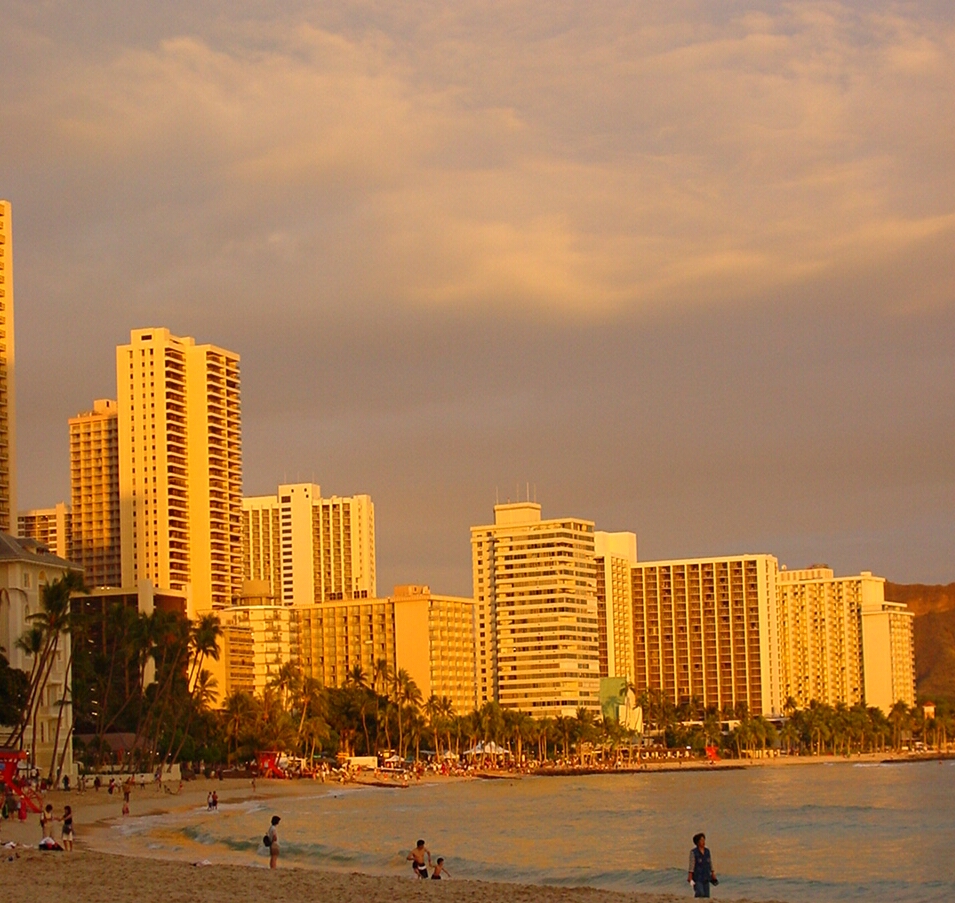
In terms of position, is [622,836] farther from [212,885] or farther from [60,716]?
[60,716]

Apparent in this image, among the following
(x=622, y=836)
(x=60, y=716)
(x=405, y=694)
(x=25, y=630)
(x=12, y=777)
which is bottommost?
(x=622, y=836)

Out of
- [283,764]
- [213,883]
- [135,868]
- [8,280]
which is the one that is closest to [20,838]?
[135,868]

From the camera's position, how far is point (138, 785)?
10544 centimetres

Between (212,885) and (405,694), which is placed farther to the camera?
(405,694)

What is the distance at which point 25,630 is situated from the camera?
99.9 meters

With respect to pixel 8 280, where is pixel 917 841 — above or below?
below

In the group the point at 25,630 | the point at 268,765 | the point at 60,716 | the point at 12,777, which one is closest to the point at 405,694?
the point at 268,765

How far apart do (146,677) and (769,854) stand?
109839 mm

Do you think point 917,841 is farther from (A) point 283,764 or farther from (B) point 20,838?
(A) point 283,764

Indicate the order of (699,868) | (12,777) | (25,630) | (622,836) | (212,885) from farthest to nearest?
(25,630), (622,836), (12,777), (212,885), (699,868)

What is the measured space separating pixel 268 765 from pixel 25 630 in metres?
39.1

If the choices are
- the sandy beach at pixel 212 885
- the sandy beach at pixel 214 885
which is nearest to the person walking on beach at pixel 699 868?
the sandy beach at pixel 214 885

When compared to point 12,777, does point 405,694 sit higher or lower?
lower

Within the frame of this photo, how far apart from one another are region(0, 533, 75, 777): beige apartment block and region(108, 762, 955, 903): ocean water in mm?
14706
